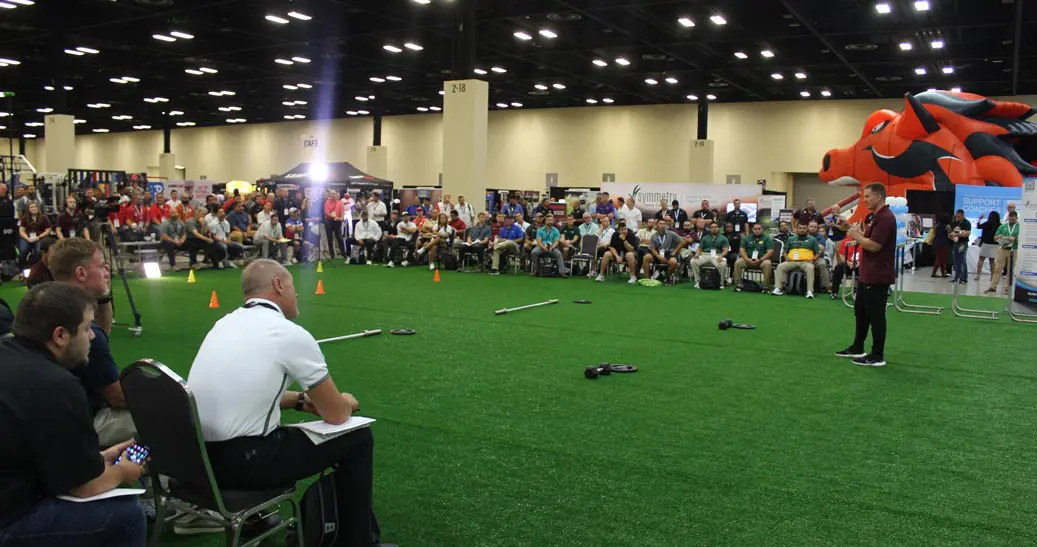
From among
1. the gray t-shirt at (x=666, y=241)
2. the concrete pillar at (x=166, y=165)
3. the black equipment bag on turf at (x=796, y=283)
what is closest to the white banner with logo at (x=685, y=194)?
the gray t-shirt at (x=666, y=241)

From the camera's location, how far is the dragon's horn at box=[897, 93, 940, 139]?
1636 centimetres

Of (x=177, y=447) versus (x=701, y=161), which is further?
(x=701, y=161)

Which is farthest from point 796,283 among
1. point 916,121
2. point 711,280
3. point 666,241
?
point 916,121

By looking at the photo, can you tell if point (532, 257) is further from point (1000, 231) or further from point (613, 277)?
point (1000, 231)

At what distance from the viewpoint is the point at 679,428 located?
193 inches

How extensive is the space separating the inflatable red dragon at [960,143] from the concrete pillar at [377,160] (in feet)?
77.1

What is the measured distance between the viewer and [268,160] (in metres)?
41.7

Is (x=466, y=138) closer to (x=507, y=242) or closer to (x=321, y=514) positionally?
(x=507, y=242)

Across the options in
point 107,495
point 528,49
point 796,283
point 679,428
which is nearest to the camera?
point 107,495

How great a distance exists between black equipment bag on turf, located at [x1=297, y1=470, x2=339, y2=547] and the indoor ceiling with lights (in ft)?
50.1

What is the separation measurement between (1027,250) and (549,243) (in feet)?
27.1

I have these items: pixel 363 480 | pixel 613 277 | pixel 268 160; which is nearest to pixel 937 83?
pixel 613 277

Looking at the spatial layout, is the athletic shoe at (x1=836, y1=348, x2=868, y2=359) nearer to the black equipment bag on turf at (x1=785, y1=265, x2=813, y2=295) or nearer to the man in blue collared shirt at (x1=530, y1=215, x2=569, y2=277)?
Answer: the black equipment bag on turf at (x1=785, y1=265, x2=813, y2=295)

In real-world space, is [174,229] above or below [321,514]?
above
